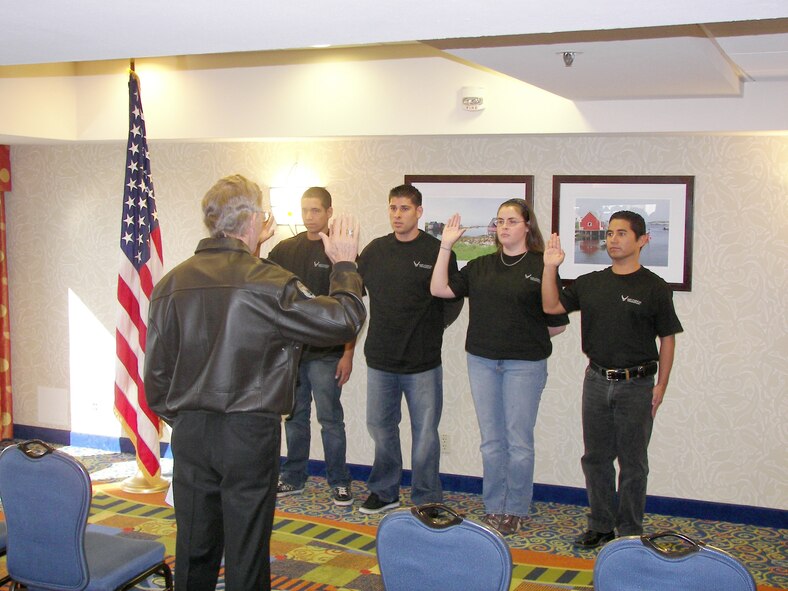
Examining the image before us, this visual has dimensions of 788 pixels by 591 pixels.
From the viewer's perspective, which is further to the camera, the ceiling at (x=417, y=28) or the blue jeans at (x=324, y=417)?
the blue jeans at (x=324, y=417)

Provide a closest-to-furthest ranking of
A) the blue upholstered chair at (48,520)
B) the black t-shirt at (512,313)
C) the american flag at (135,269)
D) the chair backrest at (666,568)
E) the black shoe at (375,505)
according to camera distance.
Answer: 1. the chair backrest at (666,568)
2. the blue upholstered chair at (48,520)
3. the black t-shirt at (512,313)
4. the black shoe at (375,505)
5. the american flag at (135,269)

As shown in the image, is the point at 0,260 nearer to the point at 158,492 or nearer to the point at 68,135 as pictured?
the point at 68,135

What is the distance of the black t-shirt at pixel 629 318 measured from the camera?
4621 millimetres

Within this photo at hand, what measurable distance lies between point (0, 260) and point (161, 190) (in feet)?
4.89

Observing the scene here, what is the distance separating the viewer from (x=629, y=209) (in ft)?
17.7

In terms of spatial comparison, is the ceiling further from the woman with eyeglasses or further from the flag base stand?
the flag base stand

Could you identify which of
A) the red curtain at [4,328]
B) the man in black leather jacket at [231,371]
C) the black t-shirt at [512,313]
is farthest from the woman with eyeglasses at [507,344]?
the red curtain at [4,328]

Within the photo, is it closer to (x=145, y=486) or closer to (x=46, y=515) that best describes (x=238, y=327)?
(x=46, y=515)

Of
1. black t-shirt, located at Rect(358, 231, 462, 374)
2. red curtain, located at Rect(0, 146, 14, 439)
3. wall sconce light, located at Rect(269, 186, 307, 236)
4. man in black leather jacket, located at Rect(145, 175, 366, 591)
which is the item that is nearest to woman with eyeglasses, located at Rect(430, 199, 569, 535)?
black t-shirt, located at Rect(358, 231, 462, 374)

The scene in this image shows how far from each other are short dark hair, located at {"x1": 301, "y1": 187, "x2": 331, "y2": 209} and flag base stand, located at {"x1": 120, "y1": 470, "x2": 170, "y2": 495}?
206 centimetres

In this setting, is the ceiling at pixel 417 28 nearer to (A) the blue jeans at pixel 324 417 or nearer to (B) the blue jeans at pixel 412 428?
(B) the blue jeans at pixel 412 428

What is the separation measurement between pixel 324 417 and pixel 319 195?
4.51ft

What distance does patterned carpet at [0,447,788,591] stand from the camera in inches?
174

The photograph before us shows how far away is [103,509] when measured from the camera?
18.1 ft
